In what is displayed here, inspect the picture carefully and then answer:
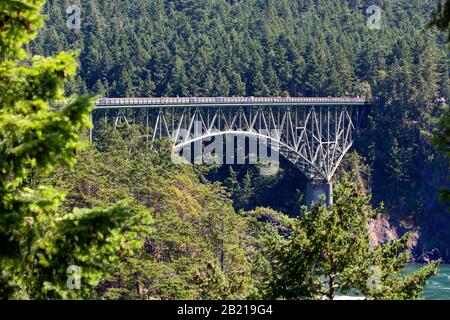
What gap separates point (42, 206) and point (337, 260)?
8.12 meters

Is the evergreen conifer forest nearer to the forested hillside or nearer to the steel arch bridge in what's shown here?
the forested hillside

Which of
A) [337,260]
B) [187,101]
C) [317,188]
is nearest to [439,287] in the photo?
[317,188]

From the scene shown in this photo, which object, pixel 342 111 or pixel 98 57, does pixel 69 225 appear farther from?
pixel 98 57

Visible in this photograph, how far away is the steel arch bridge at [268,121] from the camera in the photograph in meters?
57.9

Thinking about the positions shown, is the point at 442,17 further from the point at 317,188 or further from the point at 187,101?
the point at 317,188

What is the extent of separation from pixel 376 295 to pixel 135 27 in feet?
249

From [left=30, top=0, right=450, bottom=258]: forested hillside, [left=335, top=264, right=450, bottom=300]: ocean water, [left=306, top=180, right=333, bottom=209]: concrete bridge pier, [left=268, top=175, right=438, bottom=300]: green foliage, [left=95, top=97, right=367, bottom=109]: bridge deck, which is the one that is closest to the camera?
[left=268, top=175, right=438, bottom=300]: green foliage

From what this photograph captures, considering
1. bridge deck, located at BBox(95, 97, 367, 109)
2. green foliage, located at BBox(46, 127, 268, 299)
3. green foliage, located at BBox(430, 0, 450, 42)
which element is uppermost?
bridge deck, located at BBox(95, 97, 367, 109)

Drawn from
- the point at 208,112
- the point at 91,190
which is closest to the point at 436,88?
the point at 208,112

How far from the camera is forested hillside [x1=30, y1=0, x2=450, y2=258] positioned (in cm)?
7494

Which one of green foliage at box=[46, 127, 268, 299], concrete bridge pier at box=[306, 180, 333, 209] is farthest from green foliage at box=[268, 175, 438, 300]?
concrete bridge pier at box=[306, 180, 333, 209]

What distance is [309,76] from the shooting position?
258 ft

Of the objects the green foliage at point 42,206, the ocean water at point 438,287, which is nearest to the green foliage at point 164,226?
the ocean water at point 438,287

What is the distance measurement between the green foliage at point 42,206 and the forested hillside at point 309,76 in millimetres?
61405
